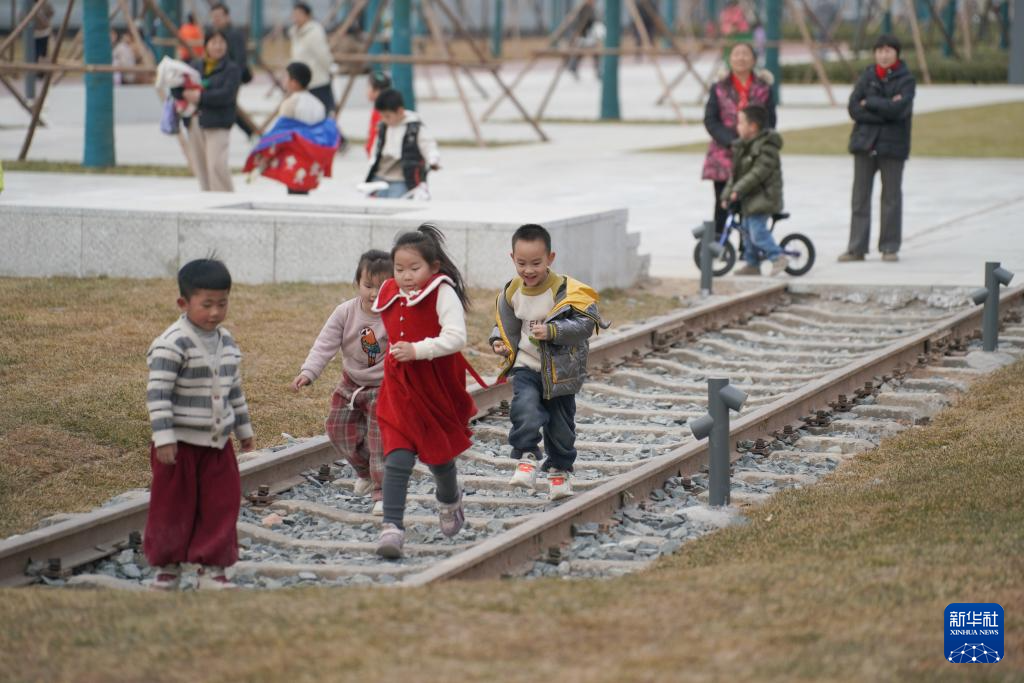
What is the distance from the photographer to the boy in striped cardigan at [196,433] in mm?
6816

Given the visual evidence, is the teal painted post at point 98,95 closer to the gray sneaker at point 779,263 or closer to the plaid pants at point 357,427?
the gray sneaker at point 779,263

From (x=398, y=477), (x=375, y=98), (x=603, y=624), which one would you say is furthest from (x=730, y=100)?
(x=603, y=624)

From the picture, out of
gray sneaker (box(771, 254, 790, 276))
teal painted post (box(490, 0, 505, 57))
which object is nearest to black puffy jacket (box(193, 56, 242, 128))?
gray sneaker (box(771, 254, 790, 276))

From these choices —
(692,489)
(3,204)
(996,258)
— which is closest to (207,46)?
(3,204)

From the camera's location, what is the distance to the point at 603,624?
589cm

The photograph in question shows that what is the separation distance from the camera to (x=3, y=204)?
14.7 metres

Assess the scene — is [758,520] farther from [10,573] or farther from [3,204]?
[3,204]

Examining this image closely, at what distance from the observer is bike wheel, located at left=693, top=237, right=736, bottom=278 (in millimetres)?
15867

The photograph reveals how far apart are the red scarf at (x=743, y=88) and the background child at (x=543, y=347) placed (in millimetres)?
7793

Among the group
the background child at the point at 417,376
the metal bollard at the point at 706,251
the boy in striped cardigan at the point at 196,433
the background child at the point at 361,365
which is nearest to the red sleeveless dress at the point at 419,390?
the background child at the point at 417,376

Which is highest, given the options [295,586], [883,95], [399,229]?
[883,95]

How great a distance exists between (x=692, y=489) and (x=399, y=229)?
502 centimetres

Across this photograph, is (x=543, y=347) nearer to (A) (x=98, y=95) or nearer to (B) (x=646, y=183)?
(B) (x=646, y=183)

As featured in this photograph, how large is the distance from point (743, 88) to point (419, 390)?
29.6ft
